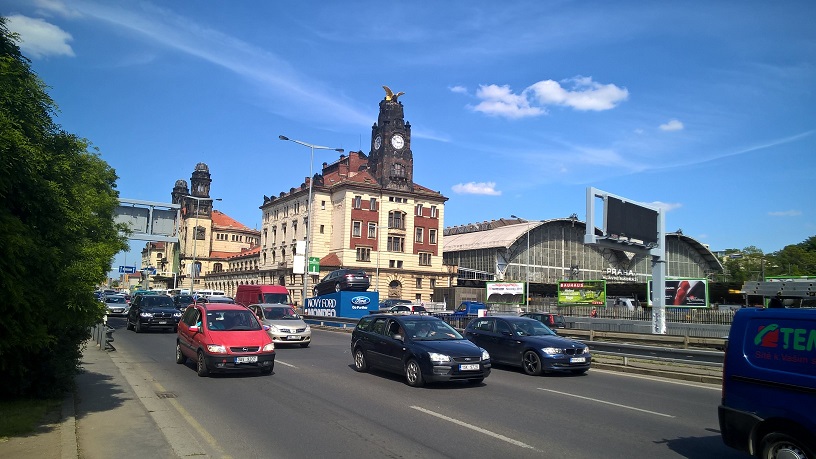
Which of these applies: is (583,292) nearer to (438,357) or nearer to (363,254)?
(438,357)

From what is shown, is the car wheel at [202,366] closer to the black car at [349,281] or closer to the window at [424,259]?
the black car at [349,281]

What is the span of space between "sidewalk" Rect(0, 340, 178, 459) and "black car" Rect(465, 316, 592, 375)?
9303mm

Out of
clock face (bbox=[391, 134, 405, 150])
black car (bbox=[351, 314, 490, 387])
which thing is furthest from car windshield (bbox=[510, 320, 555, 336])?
clock face (bbox=[391, 134, 405, 150])

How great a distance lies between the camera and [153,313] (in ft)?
90.2

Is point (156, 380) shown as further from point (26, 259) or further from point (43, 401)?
point (26, 259)

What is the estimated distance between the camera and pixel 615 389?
1333 cm

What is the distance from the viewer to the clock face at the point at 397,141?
83.3 m

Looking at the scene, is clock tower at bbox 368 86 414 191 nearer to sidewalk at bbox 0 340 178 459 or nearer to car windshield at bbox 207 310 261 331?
car windshield at bbox 207 310 261 331

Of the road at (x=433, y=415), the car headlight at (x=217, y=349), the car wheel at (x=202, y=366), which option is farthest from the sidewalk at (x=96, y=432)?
the car wheel at (x=202, y=366)

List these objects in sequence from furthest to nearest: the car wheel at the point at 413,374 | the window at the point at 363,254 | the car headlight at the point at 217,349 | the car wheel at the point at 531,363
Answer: the window at the point at 363,254 → the car wheel at the point at 531,363 → the car headlight at the point at 217,349 → the car wheel at the point at 413,374

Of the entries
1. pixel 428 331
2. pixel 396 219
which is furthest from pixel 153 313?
pixel 396 219

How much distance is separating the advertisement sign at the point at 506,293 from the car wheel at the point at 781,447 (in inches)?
1668

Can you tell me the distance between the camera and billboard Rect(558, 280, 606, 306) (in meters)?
42.2

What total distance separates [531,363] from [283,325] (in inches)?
386
